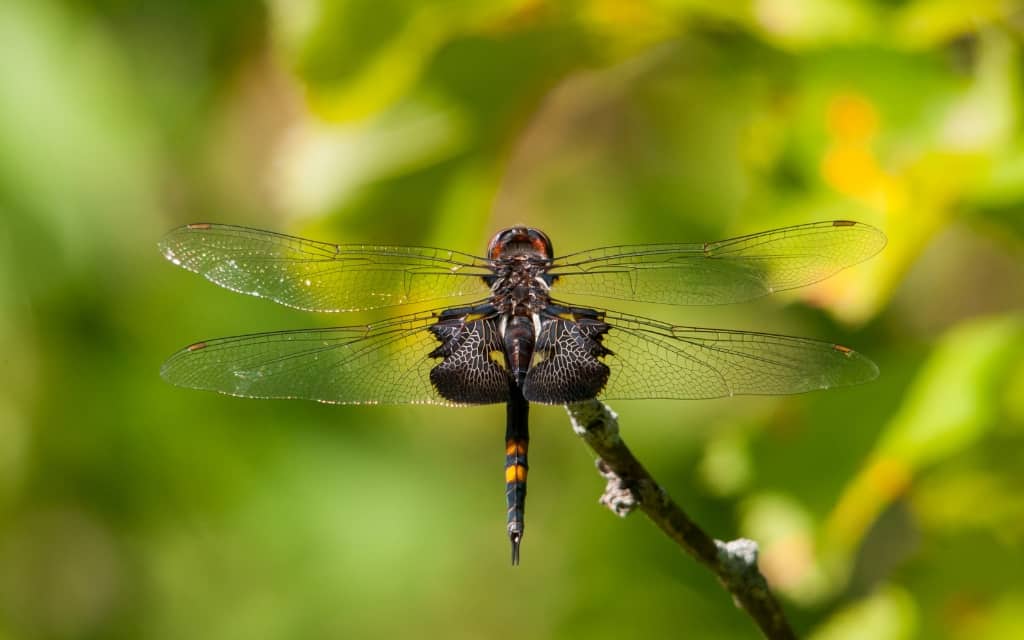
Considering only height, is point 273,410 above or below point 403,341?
above

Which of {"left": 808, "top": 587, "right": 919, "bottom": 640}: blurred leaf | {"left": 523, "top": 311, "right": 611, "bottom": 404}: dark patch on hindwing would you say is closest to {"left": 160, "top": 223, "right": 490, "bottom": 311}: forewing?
{"left": 523, "top": 311, "right": 611, "bottom": 404}: dark patch on hindwing

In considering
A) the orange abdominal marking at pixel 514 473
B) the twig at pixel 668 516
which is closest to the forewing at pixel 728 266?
the orange abdominal marking at pixel 514 473

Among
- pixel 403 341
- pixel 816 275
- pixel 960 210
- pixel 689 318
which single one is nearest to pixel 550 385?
pixel 403 341

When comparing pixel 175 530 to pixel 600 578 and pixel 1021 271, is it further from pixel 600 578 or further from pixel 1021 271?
pixel 1021 271

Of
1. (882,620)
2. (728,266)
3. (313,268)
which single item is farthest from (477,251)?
(882,620)

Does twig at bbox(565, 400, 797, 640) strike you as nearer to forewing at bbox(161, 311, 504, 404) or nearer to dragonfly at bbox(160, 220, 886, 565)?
dragonfly at bbox(160, 220, 886, 565)
